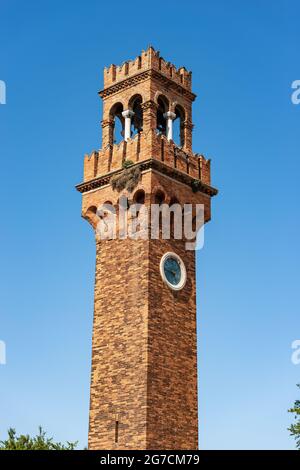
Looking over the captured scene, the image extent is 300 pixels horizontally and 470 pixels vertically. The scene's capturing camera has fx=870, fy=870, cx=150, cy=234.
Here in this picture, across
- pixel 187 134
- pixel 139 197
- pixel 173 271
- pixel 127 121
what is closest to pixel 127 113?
pixel 127 121

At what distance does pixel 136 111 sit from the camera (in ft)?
139

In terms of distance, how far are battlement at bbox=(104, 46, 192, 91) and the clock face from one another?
29.1 ft

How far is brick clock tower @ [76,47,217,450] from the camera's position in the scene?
34.2 metres

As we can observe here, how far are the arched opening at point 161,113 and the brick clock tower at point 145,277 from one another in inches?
2.9

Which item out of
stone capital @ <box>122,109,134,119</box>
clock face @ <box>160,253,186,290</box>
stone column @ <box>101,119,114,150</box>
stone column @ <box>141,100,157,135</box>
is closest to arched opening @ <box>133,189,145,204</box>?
clock face @ <box>160,253,186,290</box>

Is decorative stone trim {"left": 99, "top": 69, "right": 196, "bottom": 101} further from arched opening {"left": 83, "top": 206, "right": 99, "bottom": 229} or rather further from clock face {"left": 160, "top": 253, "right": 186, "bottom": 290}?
clock face {"left": 160, "top": 253, "right": 186, "bottom": 290}

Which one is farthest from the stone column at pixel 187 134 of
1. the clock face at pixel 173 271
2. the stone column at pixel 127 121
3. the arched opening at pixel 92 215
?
the clock face at pixel 173 271

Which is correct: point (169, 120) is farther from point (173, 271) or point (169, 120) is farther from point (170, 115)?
point (173, 271)

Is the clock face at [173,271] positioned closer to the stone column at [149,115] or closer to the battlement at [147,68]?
the stone column at [149,115]

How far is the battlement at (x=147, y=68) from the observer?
39750 mm

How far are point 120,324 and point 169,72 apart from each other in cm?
1247

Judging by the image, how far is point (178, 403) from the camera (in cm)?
3516

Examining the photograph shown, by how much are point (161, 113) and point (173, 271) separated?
8.86 meters
